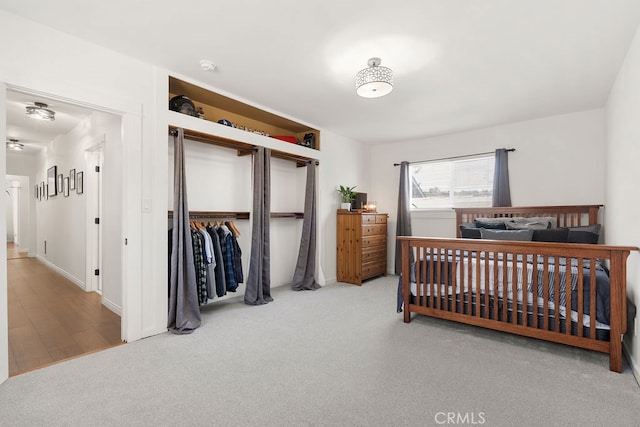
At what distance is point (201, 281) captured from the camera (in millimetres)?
3096

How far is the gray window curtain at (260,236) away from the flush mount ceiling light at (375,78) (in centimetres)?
163

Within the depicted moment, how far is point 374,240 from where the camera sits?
493 centimetres

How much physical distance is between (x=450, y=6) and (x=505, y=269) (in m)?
2.04

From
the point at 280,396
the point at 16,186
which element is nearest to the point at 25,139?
the point at 16,186

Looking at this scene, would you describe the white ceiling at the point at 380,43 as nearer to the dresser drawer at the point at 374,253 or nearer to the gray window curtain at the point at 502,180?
the gray window curtain at the point at 502,180

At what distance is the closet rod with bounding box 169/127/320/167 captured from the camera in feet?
10.1

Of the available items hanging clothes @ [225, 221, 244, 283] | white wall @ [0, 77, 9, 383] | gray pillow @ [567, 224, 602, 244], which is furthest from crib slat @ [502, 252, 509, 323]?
white wall @ [0, 77, 9, 383]

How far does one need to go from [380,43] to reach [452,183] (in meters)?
3.30

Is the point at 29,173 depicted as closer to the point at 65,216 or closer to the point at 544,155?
the point at 65,216

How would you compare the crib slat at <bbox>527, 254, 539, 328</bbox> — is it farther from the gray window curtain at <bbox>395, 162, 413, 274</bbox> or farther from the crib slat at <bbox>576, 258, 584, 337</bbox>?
the gray window curtain at <bbox>395, 162, 413, 274</bbox>

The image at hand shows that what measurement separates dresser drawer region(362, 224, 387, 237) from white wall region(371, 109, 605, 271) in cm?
67

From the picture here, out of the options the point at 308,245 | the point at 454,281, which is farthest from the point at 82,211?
the point at 454,281

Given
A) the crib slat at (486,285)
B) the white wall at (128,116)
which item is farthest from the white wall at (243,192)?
the crib slat at (486,285)

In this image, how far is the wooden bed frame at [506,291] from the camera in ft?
6.83
